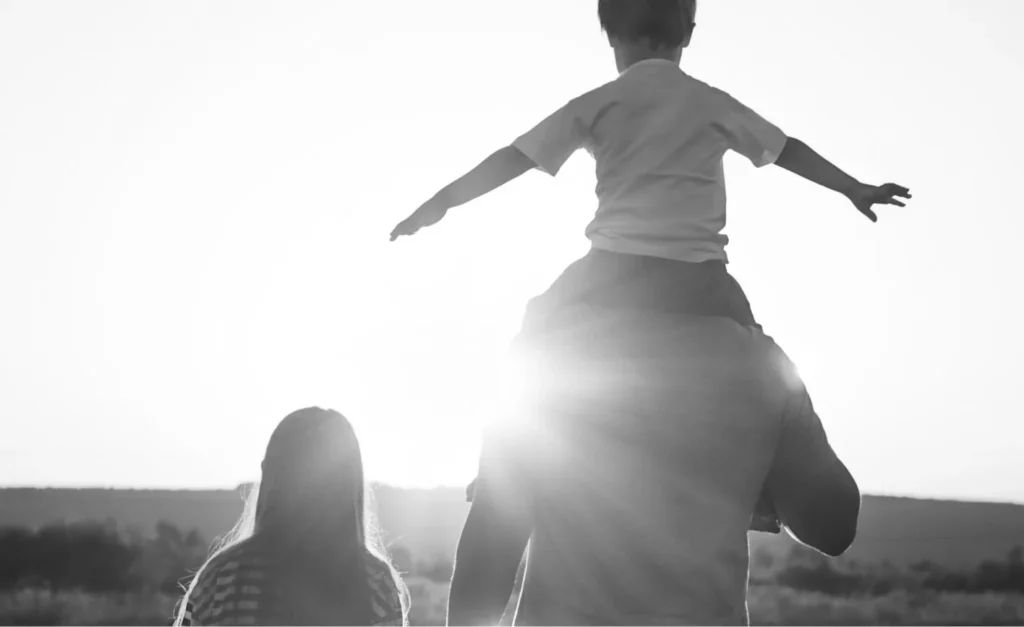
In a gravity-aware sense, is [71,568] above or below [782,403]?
below

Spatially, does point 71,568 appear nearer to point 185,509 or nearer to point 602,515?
point 185,509

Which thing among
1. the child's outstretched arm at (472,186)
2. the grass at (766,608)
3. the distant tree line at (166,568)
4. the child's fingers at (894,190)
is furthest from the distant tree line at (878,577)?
the child's outstretched arm at (472,186)

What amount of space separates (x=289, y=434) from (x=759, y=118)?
309cm

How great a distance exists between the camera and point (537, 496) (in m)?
1.94

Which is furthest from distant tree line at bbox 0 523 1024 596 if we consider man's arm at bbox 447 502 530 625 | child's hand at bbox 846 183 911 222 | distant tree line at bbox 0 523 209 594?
man's arm at bbox 447 502 530 625

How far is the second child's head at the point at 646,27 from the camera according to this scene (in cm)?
253

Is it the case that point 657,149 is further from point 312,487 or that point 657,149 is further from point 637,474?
point 312,487

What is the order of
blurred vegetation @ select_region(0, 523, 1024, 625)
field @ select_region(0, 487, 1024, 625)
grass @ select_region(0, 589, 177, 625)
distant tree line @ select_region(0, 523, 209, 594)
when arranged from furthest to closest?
distant tree line @ select_region(0, 523, 209, 594), field @ select_region(0, 487, 1024, 625), blurred vegetation @ select_region(0, 523, 1024, 625), grass @ select_region(0, 589, 177, 625)

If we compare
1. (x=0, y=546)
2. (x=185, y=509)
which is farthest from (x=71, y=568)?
(x=185, y=509)

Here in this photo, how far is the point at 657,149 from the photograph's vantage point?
7.65 ft

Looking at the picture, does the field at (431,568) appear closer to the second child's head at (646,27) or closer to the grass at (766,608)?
the grass at (766,608)

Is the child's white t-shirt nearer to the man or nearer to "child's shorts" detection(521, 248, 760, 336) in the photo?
"child's shorts" detection(521, 248, 760, 336)

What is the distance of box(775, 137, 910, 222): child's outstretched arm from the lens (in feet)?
8.64

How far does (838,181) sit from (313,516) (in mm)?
2904
